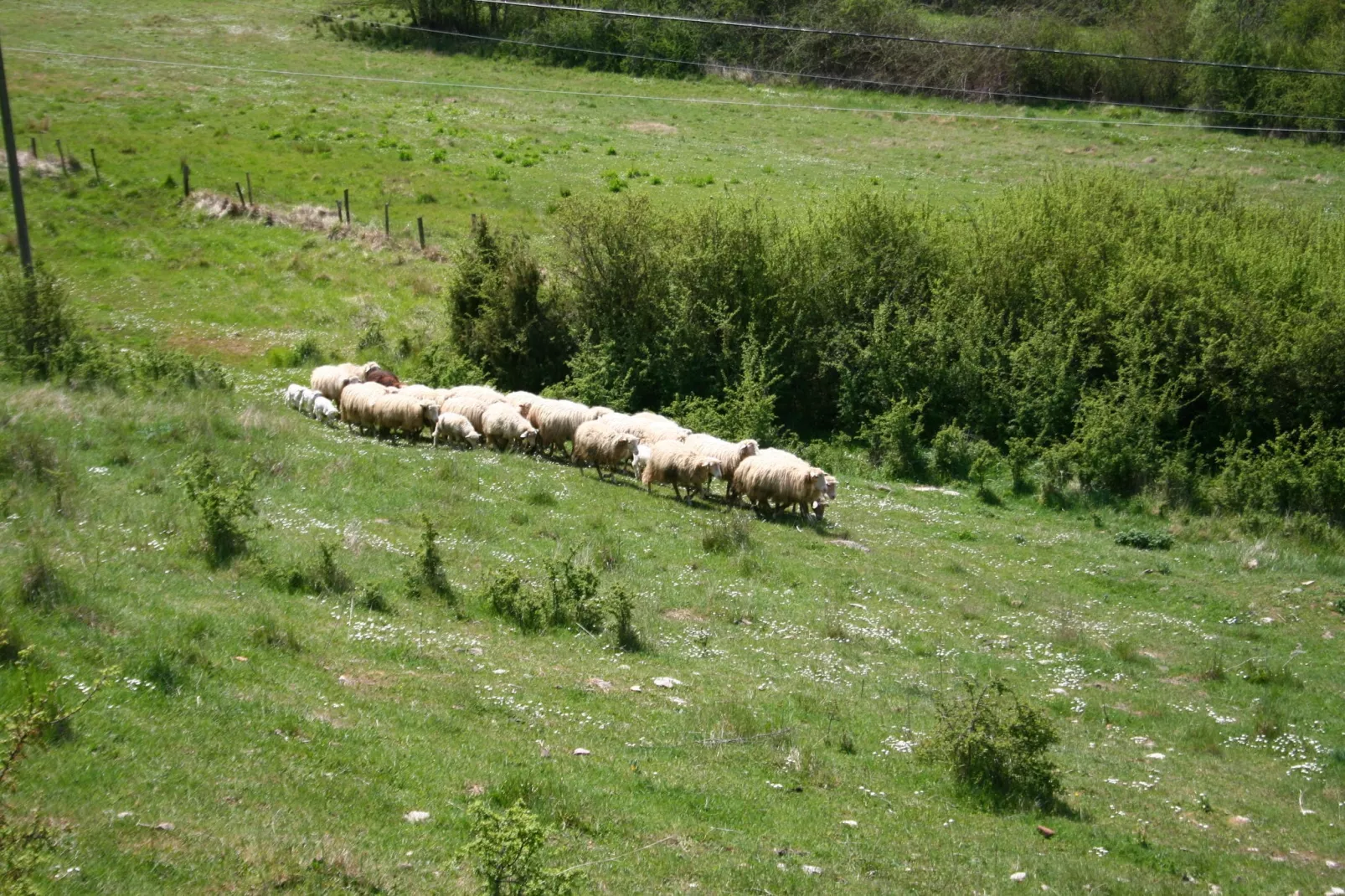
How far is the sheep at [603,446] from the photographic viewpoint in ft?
85.6

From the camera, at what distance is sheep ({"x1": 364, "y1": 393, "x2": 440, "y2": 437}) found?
27.4 m

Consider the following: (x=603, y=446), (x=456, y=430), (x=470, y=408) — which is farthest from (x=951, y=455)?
(x=456, y=430)

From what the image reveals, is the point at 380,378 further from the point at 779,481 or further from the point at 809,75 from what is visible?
the point at 809,75

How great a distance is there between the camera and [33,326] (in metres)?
28.4

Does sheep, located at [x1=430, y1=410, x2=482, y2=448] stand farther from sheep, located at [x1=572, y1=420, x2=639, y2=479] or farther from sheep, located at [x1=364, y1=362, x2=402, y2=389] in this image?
sheep, located at [x1=364, y1=362, x2=402, y2=389]

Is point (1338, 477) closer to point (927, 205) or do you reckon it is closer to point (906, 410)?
point (906, 410)

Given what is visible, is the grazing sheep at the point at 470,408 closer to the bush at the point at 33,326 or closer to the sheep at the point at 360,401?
Answer: the sheep at the point at 360,401

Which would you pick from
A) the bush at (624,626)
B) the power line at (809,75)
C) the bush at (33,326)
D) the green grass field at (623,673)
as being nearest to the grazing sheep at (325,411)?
the green grass field at (623,673)

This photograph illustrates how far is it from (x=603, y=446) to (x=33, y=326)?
1524cm

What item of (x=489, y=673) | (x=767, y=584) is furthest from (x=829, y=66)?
(x=489, y=673)

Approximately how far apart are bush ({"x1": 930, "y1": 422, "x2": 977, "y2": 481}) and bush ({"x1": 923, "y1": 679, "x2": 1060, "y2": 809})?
1905 cm

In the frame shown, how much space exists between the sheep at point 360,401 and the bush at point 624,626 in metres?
14.0

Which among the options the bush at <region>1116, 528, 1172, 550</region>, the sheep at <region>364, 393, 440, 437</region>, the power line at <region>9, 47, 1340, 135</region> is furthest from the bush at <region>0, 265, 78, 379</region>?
the power line at <region>9, 47, 1340, 135</region>

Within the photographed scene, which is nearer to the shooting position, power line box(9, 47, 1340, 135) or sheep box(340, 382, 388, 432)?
sheep box(340, 382, 388, 432)
